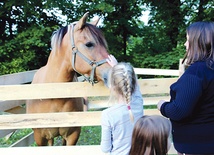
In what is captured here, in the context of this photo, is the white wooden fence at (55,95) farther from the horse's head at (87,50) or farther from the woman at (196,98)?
the woman at (196,98)

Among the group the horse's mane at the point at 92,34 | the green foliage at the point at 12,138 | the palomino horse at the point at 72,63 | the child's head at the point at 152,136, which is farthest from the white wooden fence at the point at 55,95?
the green foliage at the point at 12,138

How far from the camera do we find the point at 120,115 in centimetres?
167

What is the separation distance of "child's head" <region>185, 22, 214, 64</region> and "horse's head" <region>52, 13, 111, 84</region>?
0.97 metres

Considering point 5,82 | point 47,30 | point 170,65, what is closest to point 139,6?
point 170,65

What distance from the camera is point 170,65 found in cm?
1095

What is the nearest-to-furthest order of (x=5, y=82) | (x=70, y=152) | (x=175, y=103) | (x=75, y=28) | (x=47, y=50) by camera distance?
(x=175, y=103)
(x=70, y=152)
(x=75, y=28)
(x=5, y=82)
(x=47, y=50)

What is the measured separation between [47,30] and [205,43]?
8.92 metres

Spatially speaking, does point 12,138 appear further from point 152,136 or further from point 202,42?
point 202,42

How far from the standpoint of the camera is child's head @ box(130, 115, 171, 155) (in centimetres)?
141

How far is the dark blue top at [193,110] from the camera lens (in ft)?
5.11

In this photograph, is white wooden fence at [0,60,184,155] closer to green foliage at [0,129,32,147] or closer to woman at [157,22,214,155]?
woman at [157,22,214,155]

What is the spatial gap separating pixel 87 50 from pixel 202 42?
1337 millimetres

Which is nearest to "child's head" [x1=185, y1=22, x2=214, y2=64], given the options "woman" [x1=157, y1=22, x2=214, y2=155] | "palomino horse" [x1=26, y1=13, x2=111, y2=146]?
"woman" [x1=157, y1=22, x2=214, y2=155]

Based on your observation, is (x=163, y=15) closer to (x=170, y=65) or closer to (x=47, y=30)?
(x=170, y=65)
